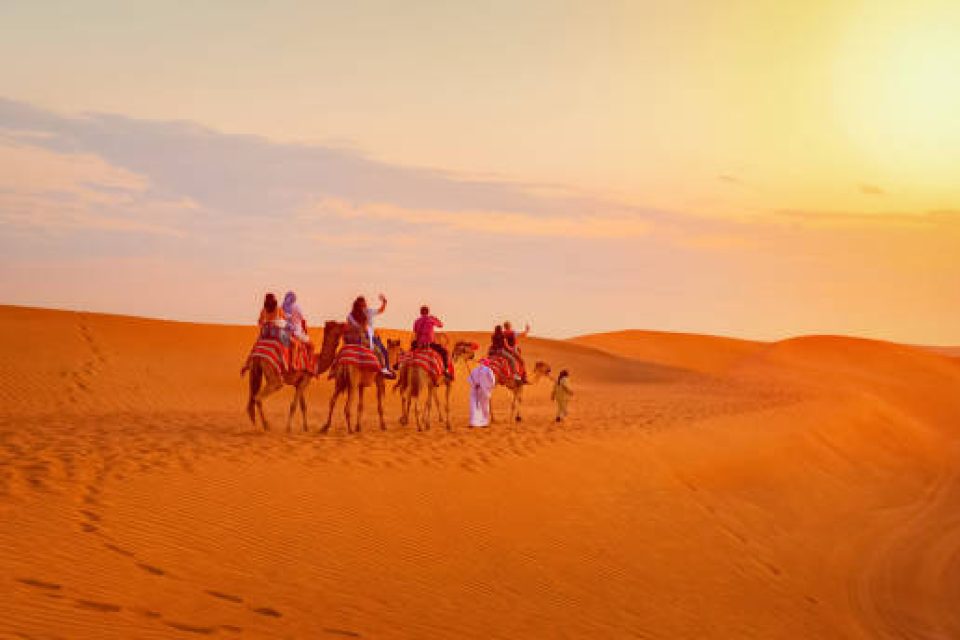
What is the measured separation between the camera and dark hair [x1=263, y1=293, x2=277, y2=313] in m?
18.7

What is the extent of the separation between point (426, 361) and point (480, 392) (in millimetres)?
2893

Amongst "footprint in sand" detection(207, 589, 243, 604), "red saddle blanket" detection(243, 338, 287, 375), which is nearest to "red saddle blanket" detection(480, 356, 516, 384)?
"red saddle blanket" detection(243, 338, 287, 375)

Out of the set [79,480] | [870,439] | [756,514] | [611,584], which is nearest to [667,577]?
[611,584]

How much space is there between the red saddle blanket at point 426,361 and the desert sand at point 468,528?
1.52m

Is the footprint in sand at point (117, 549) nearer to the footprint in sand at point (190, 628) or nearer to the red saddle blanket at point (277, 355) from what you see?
the footprint in sand at point (190, 628)

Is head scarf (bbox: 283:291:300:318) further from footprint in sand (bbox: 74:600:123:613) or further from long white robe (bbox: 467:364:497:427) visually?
footprint in sand (bbox: 74:600:123:613)

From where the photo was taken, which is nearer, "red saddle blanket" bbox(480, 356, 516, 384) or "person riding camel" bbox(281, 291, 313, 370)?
"person riding camel" bbox(281, 291, 313, 370)

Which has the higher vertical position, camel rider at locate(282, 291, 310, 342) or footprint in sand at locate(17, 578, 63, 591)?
camel rider at locate(282, 291, 310, 342)

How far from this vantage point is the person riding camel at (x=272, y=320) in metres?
18.9

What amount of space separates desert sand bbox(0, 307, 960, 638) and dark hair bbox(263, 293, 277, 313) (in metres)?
2.69

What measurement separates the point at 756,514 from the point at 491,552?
8.35 metres

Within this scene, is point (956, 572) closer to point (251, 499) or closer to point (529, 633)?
point (529, 633)

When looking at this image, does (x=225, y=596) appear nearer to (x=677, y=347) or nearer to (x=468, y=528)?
(x=468, y=528)

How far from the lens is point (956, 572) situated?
17312mm
